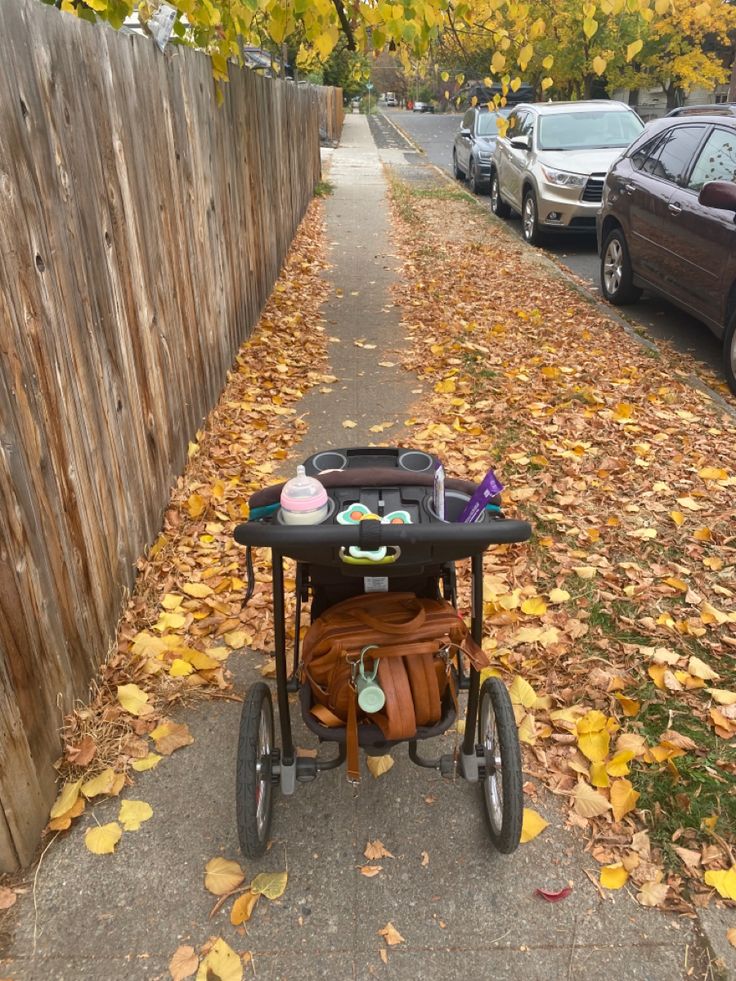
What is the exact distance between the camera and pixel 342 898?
89.4 inches

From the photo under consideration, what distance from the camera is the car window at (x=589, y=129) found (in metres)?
11.6

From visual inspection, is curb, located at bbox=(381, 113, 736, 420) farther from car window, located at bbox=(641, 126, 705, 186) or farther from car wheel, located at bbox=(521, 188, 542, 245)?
car window, located at bbox=(641, 126, 705, 186)

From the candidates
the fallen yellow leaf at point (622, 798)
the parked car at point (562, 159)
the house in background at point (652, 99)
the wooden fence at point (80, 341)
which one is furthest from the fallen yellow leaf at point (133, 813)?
the house in background at point (652, 99)

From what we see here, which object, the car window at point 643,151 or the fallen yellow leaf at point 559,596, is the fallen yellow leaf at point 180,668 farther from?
the car window at point 643,151

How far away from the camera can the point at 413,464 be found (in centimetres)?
247

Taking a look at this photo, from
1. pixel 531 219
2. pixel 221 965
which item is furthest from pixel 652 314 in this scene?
pixel 221 965

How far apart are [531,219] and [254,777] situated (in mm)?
10959

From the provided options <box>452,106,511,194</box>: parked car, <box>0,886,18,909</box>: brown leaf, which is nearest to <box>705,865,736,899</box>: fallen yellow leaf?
<box>0,886,18,909</box>: brown leaf

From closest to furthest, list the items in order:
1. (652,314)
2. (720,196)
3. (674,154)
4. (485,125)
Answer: (720,196) → (674,154) → (652,314) → (485,125)

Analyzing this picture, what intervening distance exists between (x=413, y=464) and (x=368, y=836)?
1202mm

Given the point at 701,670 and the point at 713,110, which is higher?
the point at 713,110

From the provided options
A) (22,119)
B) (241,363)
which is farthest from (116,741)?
(241,363)

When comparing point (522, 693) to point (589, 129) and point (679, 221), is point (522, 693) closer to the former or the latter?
point (679, 221)

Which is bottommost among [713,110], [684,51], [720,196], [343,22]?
[720,196]
